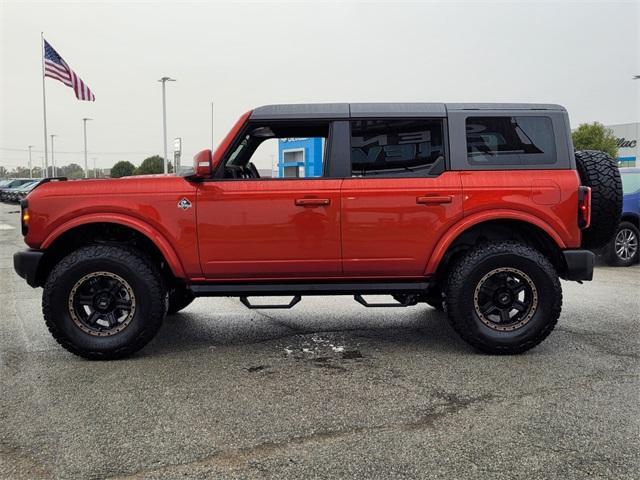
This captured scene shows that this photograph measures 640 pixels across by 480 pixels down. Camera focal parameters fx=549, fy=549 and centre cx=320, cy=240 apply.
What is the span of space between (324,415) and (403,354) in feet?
4.57

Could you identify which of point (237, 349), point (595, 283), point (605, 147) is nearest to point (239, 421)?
point (237, 349)

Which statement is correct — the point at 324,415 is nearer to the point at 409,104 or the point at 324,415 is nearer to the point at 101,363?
the point at 101,363

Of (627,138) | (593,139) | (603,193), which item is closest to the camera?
(603,193)

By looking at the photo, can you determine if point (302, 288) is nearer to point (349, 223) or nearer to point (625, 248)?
point (349, 223)

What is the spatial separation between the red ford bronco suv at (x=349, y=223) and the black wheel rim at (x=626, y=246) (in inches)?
224

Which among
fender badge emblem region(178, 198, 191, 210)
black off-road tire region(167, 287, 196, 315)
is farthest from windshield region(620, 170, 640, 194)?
fender badge emblem region(178, 198, 191, 210)

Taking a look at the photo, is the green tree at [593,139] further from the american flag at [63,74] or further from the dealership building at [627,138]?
the american flag at [63,74]

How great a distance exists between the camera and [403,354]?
441 centimetres

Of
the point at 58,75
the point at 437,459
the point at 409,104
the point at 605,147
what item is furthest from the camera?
the point at 605,147

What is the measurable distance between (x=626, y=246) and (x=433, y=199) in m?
6.62

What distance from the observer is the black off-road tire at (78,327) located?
4.21 m

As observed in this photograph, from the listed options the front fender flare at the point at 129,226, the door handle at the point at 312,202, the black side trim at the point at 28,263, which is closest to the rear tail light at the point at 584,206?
the door handle at the point at 312,202

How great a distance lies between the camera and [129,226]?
4242 mm

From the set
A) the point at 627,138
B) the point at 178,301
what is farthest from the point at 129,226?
the point at 627,138
